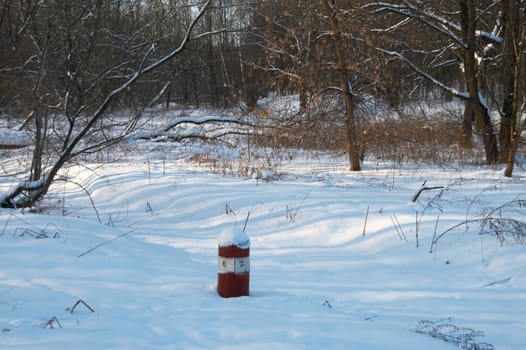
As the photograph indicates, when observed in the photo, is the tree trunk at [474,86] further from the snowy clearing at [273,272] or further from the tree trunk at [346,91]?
the snowy clearing at [273,272]

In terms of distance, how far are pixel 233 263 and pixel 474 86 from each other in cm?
1126

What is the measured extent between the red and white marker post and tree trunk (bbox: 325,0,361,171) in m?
7.73

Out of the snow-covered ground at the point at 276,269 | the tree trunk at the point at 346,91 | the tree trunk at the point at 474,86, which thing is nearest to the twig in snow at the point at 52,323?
the snow-covered ground at the point at 276,269

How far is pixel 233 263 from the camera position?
3.46 meters

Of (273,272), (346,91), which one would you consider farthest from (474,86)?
(273,272)

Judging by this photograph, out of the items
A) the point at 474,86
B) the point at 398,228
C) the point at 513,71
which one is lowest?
the point at 398,228

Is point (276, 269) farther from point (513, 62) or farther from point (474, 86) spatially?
point (474, 86)

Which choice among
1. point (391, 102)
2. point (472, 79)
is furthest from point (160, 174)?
point (472, 79)

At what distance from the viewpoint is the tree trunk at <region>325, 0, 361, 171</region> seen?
1047cm

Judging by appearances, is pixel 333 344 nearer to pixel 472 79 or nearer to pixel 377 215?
pixel 377 215

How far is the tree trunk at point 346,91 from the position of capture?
10469mm

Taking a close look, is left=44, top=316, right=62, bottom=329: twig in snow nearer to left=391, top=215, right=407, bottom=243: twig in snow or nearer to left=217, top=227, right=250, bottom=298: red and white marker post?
left=217, top=227, right=250, bottom=298: red and white marker post

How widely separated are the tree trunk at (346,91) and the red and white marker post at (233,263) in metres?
7.73

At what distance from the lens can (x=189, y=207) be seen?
25.1ft
